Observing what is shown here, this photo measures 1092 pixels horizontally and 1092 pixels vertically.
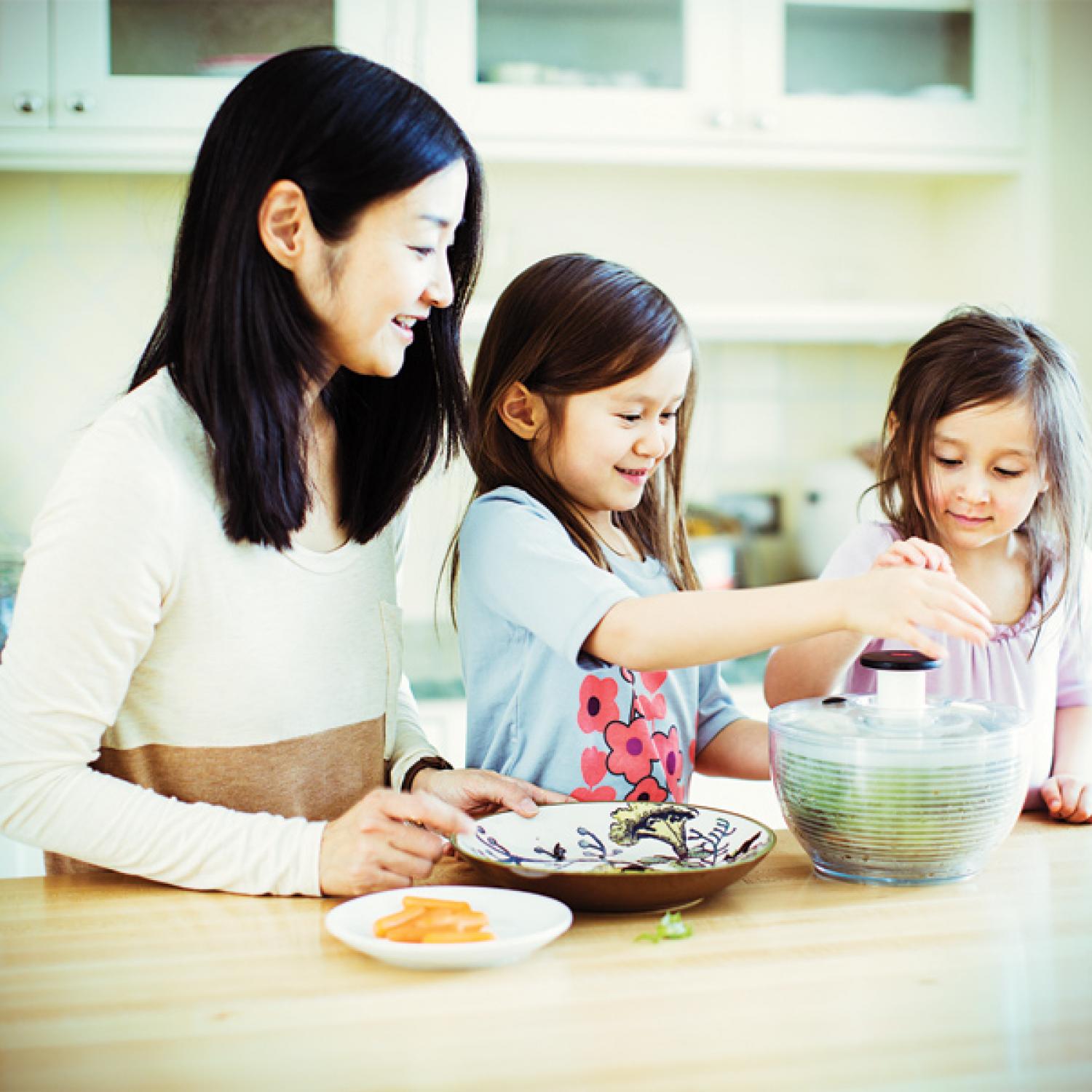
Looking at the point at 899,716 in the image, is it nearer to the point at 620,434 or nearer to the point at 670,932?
the point at 670,932

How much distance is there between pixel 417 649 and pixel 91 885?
166 centimetres

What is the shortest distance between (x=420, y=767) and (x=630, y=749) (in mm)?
207

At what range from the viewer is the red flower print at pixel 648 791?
1241 millimetres

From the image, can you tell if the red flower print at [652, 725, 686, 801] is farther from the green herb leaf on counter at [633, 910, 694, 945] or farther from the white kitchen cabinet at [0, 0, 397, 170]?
the white kitchen cabinet at [0, 0, 397, 170]

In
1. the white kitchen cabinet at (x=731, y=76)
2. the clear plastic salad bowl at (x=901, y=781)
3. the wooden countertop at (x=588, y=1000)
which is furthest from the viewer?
the white kitchen cabinet at (x=731, y=76)

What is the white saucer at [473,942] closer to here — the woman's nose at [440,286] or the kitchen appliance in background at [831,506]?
the woman's nose at [440,286]

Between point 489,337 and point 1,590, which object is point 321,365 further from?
point 1,590

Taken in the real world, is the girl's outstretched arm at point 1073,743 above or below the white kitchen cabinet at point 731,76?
below

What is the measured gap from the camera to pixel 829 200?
9.68ft

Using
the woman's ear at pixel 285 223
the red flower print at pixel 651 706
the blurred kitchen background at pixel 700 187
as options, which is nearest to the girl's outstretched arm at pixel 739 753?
the red flower print at pixel 651 706

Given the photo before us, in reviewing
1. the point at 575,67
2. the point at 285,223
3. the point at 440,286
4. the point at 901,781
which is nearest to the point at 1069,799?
the point at 901,781

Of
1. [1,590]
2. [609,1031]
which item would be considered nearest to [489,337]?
[609,1031]

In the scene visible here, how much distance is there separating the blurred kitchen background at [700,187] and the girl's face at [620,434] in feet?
3.92

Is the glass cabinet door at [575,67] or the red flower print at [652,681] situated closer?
the red flower print at [652,681]
